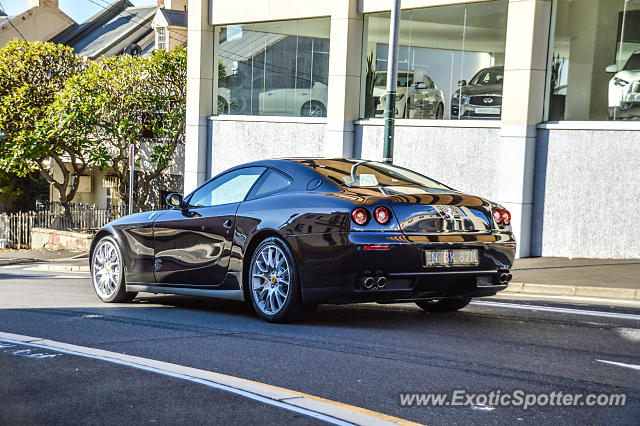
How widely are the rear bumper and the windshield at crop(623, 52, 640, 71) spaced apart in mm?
8976

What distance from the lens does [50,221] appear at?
3044 centimetres

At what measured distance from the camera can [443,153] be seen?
1686 centimetres

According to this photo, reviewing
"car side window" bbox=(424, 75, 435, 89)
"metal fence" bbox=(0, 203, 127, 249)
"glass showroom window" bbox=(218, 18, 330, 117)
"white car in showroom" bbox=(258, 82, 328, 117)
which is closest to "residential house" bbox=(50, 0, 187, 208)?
"metal fence" bbox=(0, 203, 127, 249)

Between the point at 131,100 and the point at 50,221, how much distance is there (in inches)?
220

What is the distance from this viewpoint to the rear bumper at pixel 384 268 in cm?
668

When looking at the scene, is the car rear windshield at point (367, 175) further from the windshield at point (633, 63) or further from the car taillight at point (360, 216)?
the windshield at point (633, 63)

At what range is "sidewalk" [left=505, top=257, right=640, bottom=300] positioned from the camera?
1051cm

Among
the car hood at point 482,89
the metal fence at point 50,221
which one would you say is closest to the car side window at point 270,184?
the car hood at point 482,89

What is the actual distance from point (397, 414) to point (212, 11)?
1898 centimetres

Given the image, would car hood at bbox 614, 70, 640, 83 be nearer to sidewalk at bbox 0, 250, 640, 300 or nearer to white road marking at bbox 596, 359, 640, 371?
sidewalk at bbox 0, 250, 640, 300

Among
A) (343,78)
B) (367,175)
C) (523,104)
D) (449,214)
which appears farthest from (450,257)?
(343,78)

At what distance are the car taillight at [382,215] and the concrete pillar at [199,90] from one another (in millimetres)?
15907

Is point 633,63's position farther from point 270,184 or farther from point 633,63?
point 270,184

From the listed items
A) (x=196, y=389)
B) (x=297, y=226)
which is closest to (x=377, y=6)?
(x=297, y=226)
